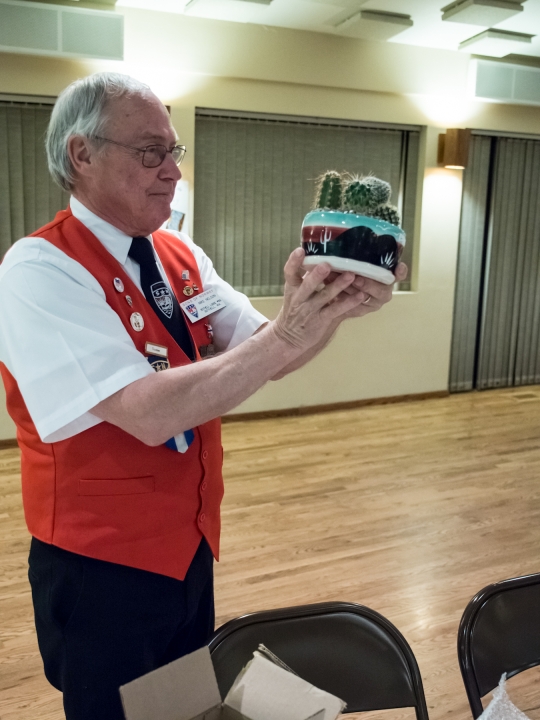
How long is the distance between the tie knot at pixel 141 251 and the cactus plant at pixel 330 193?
0.37m

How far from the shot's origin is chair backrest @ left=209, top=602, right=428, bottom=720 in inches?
43.3

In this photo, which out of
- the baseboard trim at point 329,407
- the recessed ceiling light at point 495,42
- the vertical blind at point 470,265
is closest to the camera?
the recessed ceiling light at point 495,42

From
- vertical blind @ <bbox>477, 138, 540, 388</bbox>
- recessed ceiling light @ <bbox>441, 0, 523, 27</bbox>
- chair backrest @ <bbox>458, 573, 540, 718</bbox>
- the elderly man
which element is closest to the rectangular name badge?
the elderly man

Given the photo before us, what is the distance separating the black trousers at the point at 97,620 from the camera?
117 cm

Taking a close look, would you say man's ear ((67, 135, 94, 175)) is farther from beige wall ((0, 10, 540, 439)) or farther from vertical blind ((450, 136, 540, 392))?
vertical blind ((450, 136, 540, 392))

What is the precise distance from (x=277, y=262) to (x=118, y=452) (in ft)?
13.7

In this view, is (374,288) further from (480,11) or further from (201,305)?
(480,11)

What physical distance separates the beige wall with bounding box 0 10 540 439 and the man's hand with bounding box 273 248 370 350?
3797 mm

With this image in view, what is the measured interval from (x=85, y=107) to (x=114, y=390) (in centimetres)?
49

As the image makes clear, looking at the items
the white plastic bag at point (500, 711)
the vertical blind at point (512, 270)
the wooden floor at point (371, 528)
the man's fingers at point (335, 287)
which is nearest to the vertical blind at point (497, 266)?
the vertical blind at point (512, 270)

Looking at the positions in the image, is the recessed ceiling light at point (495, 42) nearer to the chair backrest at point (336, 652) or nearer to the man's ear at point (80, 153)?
the man's ear at point (80, 153)

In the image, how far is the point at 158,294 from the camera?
124 cm

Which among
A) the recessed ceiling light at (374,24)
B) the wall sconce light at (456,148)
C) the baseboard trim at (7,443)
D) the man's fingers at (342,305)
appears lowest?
the baseboard trim at (7,443)

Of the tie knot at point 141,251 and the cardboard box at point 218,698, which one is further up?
the tie knot at point 141,251
